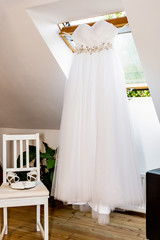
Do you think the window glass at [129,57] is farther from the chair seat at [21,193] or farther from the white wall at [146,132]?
the chair seat at [21,193]

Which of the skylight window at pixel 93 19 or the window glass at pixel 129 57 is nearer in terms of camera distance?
the skylight window at pixel 93 19

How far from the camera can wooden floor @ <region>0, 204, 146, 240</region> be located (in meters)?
2.50

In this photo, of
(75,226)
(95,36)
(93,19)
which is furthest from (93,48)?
(75,226)

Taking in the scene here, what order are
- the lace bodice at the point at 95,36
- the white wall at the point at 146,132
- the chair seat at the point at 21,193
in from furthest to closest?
the white wall at the point at 146,132, the lace bodice at the point at 95,36, the chair seat at the point at 21,193

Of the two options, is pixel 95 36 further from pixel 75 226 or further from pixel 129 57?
pixel 75 226

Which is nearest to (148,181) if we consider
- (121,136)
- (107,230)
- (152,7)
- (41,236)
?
(121,136)

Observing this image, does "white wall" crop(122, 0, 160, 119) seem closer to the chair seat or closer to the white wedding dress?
the white wedding dress

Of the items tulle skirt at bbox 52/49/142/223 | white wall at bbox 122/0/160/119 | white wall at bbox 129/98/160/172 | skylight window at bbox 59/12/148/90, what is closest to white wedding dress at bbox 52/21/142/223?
tulle skirt at bbox 52/49/142/223

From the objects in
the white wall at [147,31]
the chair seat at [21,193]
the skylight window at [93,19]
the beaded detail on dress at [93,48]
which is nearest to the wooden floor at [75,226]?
the chair seat at [21,193]

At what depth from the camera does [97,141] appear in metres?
2.37

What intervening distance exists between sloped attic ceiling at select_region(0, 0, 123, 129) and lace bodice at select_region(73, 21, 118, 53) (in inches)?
4.0

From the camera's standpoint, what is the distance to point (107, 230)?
8.57 ft

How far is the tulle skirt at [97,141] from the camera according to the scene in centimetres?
233

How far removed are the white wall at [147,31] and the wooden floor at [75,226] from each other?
4.32ft
